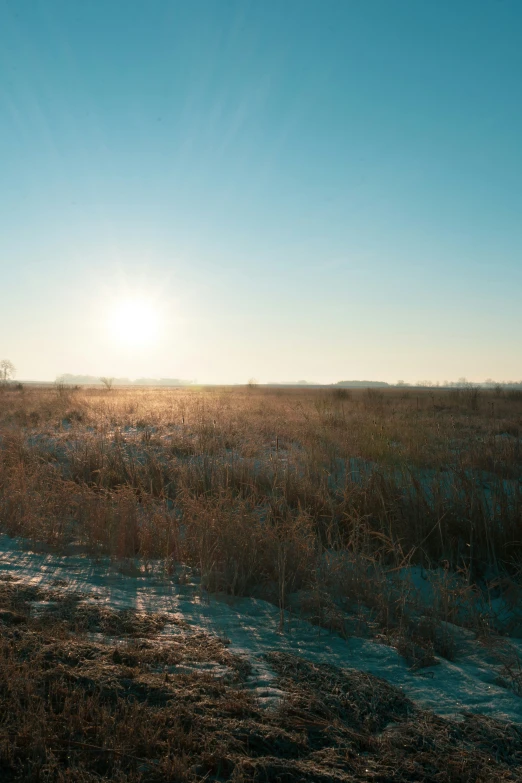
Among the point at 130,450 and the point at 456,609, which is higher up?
the point at 130,450

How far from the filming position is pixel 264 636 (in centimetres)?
325

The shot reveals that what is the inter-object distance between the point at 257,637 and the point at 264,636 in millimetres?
54

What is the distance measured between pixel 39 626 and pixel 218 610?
1.16 m

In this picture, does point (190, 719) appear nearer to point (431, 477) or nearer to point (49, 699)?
point (49, 699)

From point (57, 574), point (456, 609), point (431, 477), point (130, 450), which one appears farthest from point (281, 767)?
point (130, 450)

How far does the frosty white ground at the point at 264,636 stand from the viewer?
2.66 metres

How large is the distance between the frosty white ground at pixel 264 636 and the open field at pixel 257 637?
0.6 inches

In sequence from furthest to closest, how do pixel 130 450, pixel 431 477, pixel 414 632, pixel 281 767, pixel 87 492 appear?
pixel 130 450 → pixel 431 477 → pixel 87 492 → pixel 414 632 → pixel 281 767

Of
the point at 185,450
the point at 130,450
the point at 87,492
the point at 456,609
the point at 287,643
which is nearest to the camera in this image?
the point at 287,643

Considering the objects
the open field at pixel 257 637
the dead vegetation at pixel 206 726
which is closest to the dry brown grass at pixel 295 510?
the open field at pixel 257 637

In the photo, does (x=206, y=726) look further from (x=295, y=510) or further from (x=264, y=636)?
(x=295, y=510)

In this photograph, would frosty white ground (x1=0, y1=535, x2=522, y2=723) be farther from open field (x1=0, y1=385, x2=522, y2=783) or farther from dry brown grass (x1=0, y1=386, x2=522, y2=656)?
dry brown grass (x1=0, y1=386, x2=522, y2=656)

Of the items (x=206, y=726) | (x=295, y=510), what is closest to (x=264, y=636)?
(x=206, y=726)

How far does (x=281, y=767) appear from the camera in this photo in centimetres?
198
